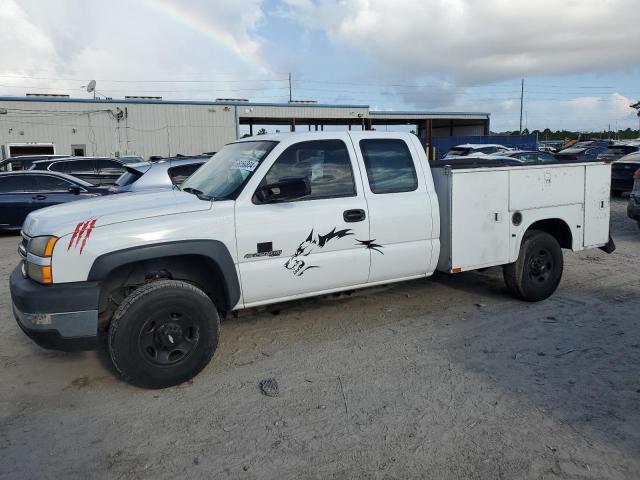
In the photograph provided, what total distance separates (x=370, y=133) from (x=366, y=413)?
263cm

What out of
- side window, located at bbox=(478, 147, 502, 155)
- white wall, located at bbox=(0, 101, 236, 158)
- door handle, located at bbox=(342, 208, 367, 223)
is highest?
white wall, located at bbox=(0, 101, 236, 158)

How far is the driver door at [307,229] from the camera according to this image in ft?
14.3

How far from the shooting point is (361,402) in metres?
3.79

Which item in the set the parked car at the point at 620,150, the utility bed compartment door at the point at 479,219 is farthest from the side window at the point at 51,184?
the parked car at the point at 620,150

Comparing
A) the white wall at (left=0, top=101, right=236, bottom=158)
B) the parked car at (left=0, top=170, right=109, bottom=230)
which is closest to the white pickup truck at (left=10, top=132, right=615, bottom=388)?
the parked car at (left=0, top=170, right=109, bottom=230)

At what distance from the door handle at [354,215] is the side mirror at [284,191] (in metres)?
0.48

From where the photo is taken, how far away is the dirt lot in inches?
122

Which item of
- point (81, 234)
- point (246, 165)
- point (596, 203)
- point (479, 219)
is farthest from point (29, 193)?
point (596, 203)

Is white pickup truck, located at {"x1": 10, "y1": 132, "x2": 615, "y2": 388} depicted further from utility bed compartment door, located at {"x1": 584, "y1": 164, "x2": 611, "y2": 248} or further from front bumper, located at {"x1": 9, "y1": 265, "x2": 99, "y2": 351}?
utility bed compartment door, located at {"x1": 584, "y1": 164, "x2": 611, "y2": 248}

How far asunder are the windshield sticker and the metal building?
26633 mm

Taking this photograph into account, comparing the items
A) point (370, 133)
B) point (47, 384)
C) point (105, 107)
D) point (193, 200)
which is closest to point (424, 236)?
point (370, 133)

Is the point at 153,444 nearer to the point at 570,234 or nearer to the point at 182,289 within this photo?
the point at 182,289

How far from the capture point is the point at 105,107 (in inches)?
1369

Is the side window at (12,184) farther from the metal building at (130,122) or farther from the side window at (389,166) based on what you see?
the metal building at (130,122)
